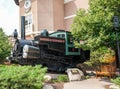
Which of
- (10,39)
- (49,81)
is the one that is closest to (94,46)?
(49,81)

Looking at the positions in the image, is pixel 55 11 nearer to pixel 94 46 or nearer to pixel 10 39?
pixel 10 39

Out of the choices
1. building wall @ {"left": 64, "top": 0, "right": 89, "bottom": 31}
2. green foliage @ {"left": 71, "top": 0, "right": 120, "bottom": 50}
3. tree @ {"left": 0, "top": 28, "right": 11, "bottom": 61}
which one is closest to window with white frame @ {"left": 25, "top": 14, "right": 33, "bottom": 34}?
building wall @ {"left": 64, "top": 0, "right": 89, "bottom": 31}

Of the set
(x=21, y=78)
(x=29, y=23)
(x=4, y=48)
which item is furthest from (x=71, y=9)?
(x=21, y=78)

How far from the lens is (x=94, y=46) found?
15297 millimetres

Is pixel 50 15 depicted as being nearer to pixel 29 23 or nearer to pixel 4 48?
pixel 29 23

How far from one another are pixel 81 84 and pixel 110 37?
3.04m

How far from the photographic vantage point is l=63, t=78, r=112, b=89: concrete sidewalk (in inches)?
549

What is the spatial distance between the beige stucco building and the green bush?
1773 centimetres

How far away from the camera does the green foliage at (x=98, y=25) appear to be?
15141mm

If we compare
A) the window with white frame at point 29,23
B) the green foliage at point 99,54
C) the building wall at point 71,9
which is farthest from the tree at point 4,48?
the building wall at point 71,9

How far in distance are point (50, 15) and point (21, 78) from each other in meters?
19.2

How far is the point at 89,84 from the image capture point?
14.9 meters

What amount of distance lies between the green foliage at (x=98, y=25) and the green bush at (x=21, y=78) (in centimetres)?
476

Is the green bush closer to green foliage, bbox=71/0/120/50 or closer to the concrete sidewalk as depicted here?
the concrete sidewalk
